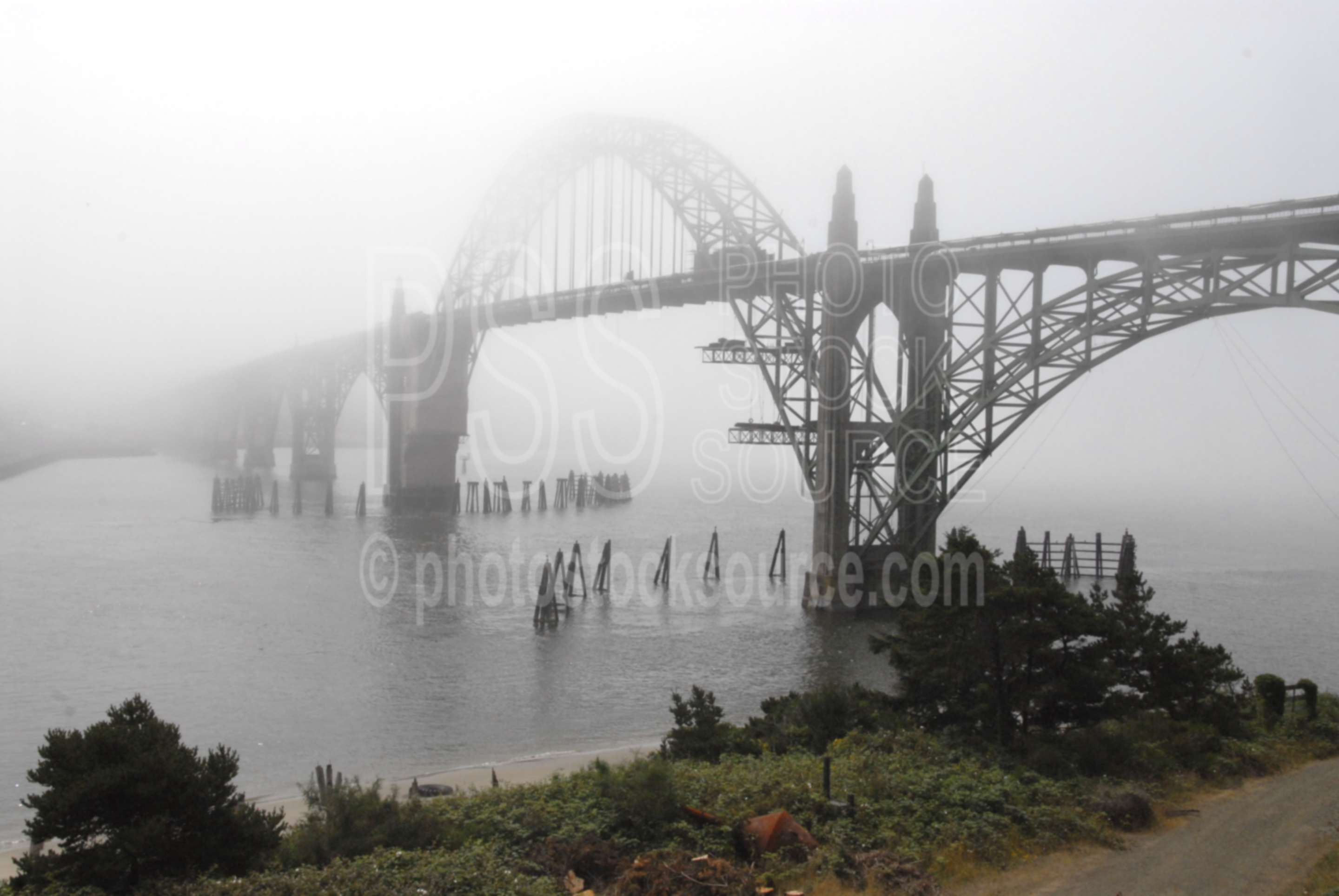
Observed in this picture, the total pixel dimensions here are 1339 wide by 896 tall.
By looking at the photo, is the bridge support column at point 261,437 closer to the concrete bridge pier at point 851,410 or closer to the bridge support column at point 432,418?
the bridge support column at point 432,418

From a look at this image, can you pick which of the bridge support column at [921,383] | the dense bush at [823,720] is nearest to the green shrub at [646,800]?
the dense bush at [823,720]

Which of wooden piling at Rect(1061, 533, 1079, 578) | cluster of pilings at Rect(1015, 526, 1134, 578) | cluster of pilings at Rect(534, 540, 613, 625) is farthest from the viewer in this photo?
wooden piling at Rect(1061, 533, 1079, 578)

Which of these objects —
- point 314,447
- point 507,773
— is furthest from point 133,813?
point 314,447

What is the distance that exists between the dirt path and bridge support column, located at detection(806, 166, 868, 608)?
18.4 metres

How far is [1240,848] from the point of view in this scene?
10.7 metres

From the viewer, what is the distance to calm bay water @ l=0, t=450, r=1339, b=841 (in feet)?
69.9

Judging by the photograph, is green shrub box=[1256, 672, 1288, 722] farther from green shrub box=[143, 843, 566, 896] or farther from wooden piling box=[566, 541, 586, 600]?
wooden piling box=[566, 541, 586, 600]

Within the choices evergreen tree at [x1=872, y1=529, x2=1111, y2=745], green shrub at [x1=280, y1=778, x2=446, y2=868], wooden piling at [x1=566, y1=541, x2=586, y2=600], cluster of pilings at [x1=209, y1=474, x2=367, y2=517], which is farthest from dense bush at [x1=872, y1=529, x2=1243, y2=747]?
cluster of pilings at [x1=209, y1=474, x2=367, y2=517]

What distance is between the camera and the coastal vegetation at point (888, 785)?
9898 mm

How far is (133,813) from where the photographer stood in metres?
9.91

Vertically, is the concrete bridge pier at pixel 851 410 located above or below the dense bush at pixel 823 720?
above

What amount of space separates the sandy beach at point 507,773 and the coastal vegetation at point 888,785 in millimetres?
1412

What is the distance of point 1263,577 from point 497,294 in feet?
160

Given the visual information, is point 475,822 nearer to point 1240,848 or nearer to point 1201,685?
point 1240,848
